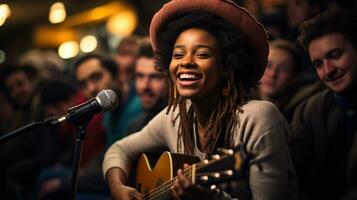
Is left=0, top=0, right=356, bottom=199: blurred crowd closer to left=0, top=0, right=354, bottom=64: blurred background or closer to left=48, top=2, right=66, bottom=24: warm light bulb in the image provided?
left=0, top=0, right=354, bottom=64: blurred background

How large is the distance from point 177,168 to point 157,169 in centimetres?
29

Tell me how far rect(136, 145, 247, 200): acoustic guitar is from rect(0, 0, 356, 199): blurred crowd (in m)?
0.96

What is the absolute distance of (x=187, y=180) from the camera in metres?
3.09

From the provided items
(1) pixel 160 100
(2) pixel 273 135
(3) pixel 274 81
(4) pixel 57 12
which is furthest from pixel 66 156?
(4) pixel 57 12

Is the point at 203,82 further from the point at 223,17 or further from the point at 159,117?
the point at 159,117

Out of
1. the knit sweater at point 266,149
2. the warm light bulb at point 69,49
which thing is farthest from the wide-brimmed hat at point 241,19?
the warm light bulb at point 69,49

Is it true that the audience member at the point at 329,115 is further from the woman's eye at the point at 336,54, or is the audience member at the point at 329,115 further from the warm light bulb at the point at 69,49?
the warm light bulb at the point at 69,49

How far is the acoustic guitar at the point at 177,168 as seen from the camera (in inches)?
115

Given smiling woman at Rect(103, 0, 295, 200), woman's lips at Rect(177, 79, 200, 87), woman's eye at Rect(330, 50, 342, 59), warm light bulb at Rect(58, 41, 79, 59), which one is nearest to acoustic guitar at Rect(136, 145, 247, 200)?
smiling woman at Rect(103, 0, 295, 200)

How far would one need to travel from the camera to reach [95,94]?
256 inches

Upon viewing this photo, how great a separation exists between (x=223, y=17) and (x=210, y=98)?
1.53 ft

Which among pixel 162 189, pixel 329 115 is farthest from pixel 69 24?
pixel 162 189

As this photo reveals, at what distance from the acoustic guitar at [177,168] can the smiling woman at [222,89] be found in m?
0.10

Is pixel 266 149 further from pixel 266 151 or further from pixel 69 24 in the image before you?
pixel 69 24
